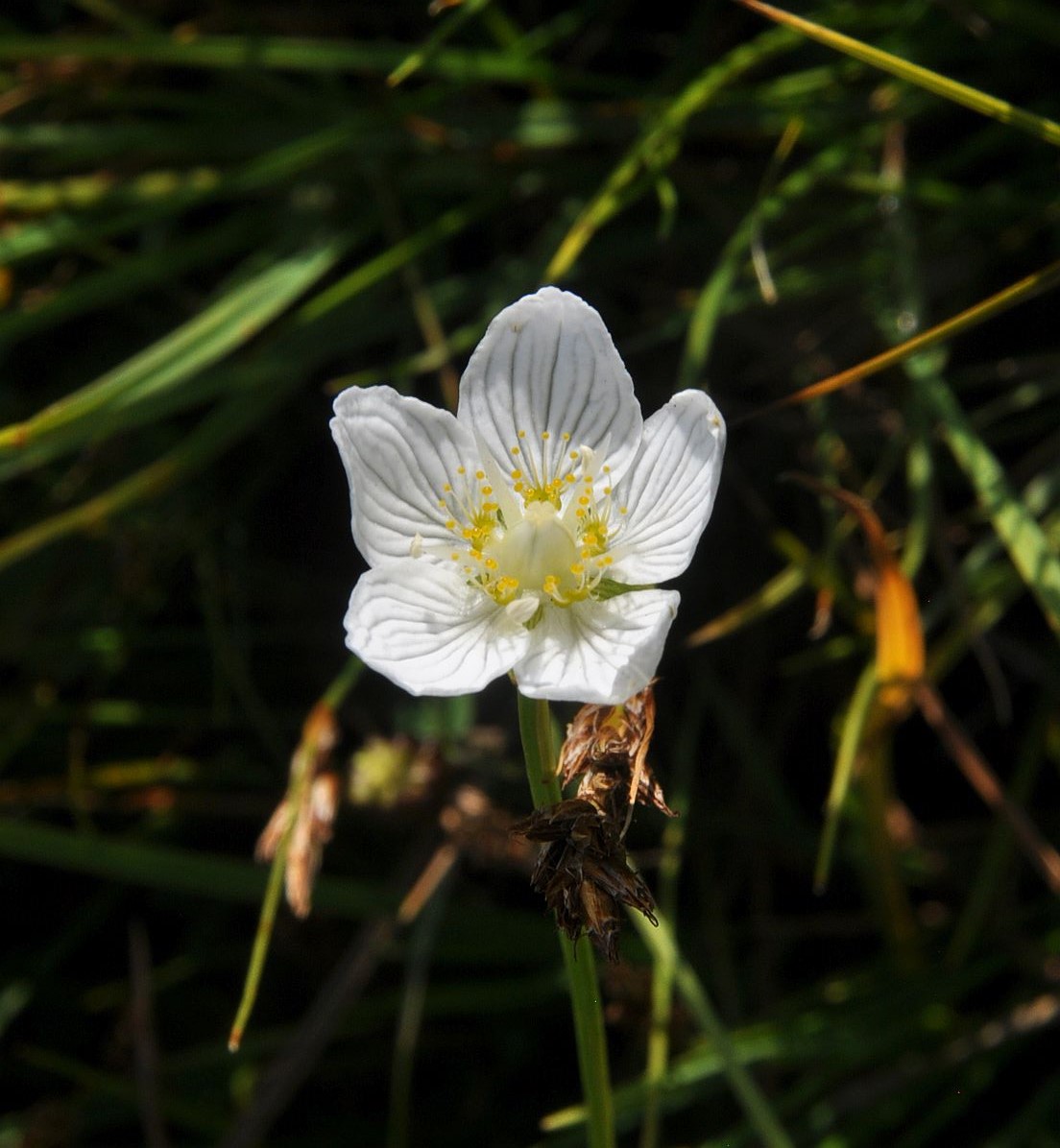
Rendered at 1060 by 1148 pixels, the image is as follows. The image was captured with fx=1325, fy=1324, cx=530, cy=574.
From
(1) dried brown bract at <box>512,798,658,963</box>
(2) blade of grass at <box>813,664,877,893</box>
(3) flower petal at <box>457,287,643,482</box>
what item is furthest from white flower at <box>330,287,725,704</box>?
(2) blade of grass at <box>813,664,877,893</box>

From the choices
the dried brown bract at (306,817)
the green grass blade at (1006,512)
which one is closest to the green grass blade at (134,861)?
the dried brown bract at (306,817)

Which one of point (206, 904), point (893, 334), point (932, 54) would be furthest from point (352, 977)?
point (932, 54)

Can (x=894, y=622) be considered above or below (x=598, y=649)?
below

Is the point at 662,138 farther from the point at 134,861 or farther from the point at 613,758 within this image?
the point at 134,861

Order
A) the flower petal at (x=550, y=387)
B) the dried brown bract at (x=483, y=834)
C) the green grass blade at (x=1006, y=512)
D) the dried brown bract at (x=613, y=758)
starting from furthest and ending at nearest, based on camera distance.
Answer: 1. the dried brown bract at (x=483, y=834)
2. the green grass blade at (x=1006, y=512)
3. the flower petal at (x=550, y=387)
4. the dried brown bract at (x=613, y=758)

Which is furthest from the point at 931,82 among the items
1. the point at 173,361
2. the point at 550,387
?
the point at 173,361

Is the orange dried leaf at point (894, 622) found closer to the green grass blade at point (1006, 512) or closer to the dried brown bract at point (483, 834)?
the green grass blade at point (1006, 512)

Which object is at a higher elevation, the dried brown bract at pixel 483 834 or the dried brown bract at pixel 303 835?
the dried brown bract at pixel 303 835
